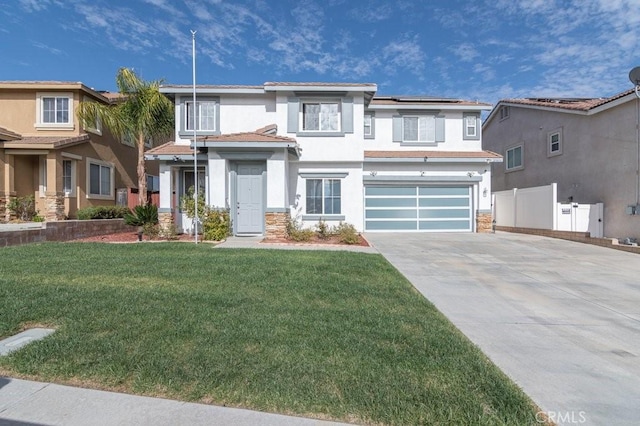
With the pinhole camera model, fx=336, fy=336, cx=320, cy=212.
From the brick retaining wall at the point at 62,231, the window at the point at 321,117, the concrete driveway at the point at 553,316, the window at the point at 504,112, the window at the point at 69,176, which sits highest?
the window at the point at 504,112

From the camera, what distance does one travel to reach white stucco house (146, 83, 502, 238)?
12812 mm

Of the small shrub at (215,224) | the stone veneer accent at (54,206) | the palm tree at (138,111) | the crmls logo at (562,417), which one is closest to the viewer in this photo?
the crmls logo at (562,417)

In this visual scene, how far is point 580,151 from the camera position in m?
15.0

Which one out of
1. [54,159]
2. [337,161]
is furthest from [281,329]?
[54,159]

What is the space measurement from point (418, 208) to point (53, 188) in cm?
1709

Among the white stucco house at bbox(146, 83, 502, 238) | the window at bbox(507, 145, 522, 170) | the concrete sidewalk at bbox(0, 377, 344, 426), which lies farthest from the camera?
the window at bbox(507, 145, 522, 170)

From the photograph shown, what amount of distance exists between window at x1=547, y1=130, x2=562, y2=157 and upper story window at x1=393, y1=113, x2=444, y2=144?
545 cm

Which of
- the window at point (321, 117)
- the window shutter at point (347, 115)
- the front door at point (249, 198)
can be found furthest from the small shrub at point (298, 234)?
the window shutter at point (347, 115)

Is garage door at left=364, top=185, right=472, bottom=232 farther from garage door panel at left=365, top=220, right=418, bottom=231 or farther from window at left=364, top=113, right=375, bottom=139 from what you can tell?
window at left=364, top=113, right=375, bottom=139

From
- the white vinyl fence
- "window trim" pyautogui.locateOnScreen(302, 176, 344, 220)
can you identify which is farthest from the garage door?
the white vinyl fence

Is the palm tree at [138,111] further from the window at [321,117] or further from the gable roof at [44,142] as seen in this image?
the window at [321,117]

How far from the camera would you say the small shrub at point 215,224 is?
12203mm

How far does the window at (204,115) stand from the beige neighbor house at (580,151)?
16193mm

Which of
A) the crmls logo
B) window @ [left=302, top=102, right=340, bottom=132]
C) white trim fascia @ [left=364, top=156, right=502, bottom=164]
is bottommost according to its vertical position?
the crmls logo
